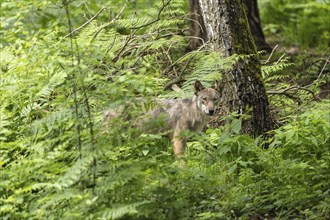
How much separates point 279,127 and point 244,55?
4.07 feet

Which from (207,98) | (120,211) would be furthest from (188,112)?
(120,211)

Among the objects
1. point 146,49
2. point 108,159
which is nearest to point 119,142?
point 108,159

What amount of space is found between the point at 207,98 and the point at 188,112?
0.60 meters

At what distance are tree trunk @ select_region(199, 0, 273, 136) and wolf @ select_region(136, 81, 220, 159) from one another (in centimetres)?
23

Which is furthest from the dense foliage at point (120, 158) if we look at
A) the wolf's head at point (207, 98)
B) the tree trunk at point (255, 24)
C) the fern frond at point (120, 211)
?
the tree trunk at point (255, 24)

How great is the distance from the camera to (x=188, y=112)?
1005cm

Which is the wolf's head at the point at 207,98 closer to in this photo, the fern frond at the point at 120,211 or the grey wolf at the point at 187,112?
the grey wolf at the point at 187,112

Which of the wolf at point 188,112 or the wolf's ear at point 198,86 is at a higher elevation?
the wolf's ear at point 198,86

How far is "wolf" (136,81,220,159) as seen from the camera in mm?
9547

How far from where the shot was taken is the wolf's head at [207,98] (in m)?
9.52

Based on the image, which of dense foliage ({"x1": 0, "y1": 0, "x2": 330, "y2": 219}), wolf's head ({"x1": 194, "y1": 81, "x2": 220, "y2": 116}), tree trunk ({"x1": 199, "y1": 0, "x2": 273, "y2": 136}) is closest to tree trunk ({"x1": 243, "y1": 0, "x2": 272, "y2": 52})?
dense foliage ({"x1": 0, "y1": 0, "x2": 330, "y2": 219})

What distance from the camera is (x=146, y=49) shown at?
10.9 metres

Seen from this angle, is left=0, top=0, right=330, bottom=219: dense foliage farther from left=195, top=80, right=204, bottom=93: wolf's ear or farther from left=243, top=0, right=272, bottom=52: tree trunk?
left=243, top=0, right=272, bottom=52: tree trunk

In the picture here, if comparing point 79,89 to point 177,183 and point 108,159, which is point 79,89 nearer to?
point 108,159
